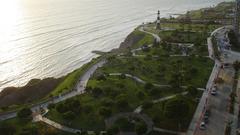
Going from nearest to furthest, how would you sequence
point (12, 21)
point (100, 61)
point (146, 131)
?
point (146, 131) < point (100, 61) < point (12, 21)

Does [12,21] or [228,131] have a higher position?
[12,21]

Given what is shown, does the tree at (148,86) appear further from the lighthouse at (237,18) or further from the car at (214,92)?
the lighthouse at (237,18)

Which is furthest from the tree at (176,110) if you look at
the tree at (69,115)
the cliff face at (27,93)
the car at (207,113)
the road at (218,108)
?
the cliff face at (27,93)

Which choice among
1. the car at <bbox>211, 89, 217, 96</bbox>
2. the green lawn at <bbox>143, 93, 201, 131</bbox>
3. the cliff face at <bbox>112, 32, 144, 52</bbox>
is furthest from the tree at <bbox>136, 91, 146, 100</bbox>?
the cliff face at <bbox>112, 32, 144, 52</bbox>

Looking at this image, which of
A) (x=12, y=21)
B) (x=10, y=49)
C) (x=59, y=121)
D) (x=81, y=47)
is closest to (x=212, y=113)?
(x=59, y=121)

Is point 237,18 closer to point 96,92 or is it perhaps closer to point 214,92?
point 214,92

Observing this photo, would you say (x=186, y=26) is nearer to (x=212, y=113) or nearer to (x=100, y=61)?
(x=100, y=61)
